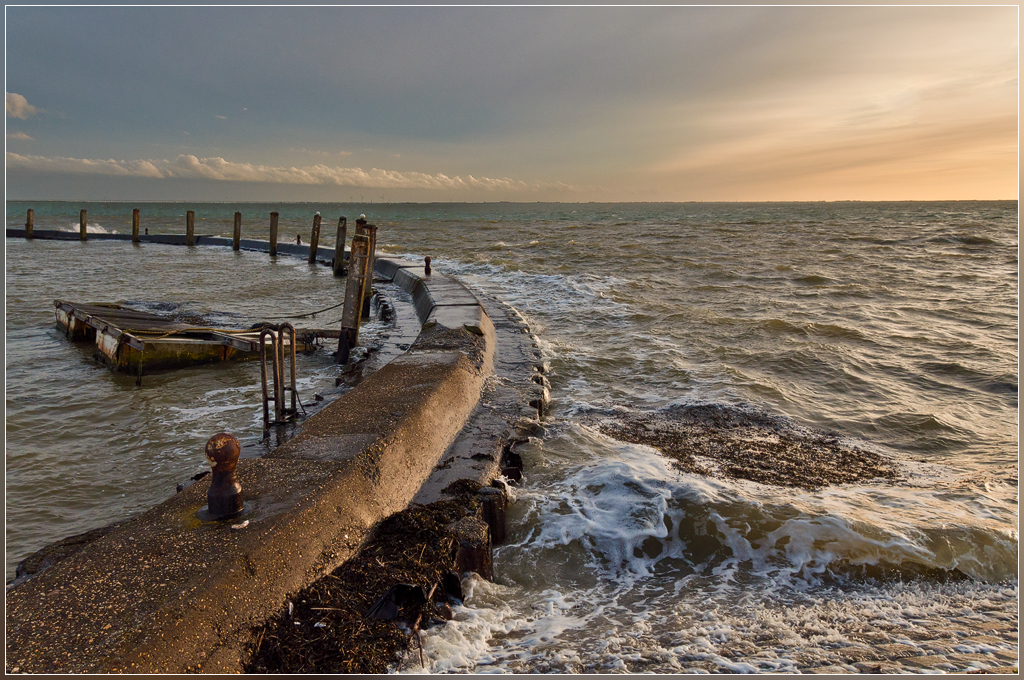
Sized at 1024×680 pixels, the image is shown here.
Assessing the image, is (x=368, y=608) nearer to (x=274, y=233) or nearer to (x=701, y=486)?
(x=701, y=486)

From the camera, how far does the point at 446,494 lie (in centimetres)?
406

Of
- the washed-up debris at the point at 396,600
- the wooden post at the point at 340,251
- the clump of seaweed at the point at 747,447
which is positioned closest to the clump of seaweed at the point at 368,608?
the washed-up debris at the point at 396,600

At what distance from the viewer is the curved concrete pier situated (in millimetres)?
2217

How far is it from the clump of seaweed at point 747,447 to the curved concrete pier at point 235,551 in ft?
5.61

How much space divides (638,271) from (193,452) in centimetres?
1572

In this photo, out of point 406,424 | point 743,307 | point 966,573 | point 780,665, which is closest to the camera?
point 780,665

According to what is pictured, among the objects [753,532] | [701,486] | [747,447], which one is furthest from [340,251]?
[753,532]

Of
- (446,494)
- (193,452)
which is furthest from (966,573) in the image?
(193,452)

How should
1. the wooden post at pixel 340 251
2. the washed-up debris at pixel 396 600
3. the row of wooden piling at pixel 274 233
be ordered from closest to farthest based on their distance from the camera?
the washed-up debris at pixel 396 600
the row of wooden piling at pixel 274 233
the wooden post at pixel 340 251

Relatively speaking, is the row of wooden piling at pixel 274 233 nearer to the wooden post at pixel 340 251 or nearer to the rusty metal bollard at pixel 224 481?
the wooden post at pixel 340 251

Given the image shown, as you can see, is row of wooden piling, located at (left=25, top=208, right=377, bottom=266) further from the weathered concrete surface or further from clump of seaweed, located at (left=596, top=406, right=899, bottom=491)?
the weathered concrete surface

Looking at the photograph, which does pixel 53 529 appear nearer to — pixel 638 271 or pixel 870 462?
pixel 870 462

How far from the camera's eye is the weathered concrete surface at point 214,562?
7.23 feet

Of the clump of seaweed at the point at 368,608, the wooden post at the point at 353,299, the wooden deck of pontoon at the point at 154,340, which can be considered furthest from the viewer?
the wooden post at the point at 353,299
